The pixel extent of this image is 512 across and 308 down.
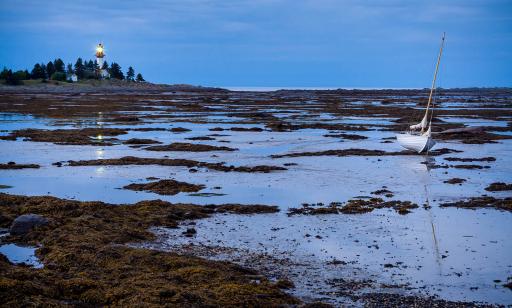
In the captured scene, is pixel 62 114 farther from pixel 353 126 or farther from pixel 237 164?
pixel 237 164

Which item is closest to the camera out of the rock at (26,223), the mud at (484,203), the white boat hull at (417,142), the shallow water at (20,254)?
the shallow water at (20,254)

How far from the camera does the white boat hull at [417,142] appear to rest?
108ft

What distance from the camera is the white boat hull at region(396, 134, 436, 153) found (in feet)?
108

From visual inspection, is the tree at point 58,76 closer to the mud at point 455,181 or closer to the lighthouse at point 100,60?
the lighthouse at point 100,60

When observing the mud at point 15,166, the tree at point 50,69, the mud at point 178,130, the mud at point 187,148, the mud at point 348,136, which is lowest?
the mud at point 178,130

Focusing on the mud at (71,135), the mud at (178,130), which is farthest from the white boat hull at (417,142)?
the mud at (178,130)

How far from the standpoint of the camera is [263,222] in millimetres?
17500

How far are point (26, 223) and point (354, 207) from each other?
9.98 meters

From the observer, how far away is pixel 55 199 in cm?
1894

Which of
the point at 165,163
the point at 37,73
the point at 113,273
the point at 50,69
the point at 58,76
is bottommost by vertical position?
the point at 165,163

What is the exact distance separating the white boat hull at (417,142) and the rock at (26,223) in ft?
75.0

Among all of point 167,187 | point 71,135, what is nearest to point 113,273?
point 167,187

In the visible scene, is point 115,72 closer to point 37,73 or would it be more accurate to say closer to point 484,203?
point 37,73

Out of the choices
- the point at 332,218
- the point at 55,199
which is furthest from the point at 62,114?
the point at 332,218
